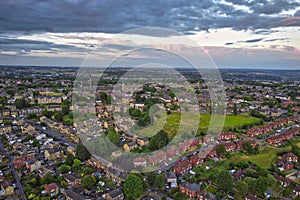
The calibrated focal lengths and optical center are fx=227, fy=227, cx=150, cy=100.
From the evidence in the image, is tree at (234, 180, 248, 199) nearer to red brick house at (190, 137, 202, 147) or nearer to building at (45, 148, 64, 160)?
red brick house at (190, 137, 202, 147)

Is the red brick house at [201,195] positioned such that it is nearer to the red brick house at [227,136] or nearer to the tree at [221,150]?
the tree at [221,150]

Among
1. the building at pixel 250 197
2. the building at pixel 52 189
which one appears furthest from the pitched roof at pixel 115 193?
the building at pixel 250 197

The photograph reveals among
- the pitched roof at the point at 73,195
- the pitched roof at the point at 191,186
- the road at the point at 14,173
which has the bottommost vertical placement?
the road at the point at 14,173

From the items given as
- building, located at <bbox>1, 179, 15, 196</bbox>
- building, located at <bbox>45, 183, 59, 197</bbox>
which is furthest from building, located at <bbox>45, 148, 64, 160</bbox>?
building, located at <bbox>45, 183, 59, 197</bbox>

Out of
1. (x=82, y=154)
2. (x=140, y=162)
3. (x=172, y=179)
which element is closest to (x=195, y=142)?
(x=140, y=162)

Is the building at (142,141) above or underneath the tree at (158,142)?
underneath

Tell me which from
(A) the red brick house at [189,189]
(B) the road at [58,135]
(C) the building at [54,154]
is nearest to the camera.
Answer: (A) the red brick house at [189,189]

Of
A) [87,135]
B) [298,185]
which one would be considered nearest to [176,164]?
[298,185]
